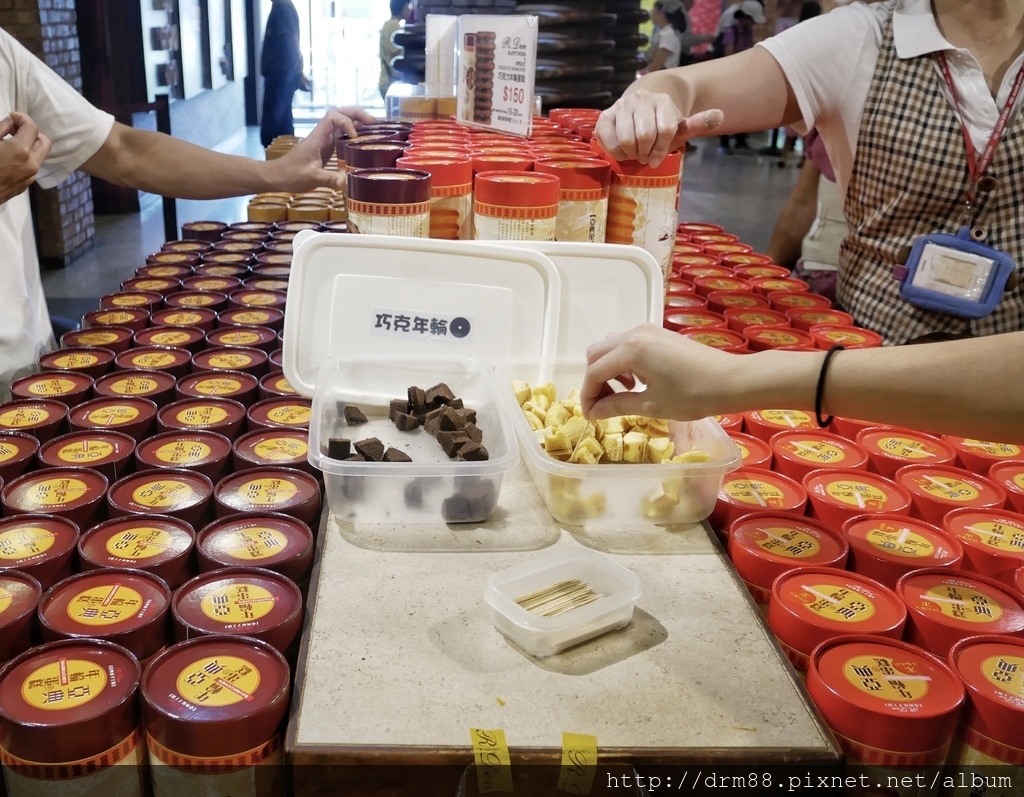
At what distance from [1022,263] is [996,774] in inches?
56.8

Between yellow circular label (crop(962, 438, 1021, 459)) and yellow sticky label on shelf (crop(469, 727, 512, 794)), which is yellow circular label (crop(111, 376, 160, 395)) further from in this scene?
yellow circular label (crop(962, 438, 1021, 459))

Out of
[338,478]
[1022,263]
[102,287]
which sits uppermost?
[1022,263]

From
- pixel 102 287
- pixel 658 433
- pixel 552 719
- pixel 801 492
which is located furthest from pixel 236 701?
pixel 102 287

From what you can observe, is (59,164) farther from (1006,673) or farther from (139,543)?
(1006,673)

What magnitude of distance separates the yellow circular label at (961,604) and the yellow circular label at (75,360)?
5.35ft

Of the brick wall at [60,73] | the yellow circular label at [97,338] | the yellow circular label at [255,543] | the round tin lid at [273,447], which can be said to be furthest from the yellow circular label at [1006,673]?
the brick wall at [60,73]

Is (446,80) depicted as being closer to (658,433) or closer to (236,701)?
(658,433)

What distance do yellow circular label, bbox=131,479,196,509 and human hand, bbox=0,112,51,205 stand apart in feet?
3.80

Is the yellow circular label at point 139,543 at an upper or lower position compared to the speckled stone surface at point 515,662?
upper

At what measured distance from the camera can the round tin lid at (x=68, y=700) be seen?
896mm

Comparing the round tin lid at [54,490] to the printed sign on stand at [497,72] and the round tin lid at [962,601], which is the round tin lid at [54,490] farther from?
the printed sign on stand at [497,72]

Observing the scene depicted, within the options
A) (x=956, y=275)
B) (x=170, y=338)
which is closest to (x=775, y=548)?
(x=956, y=275)

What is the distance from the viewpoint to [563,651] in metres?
1.07

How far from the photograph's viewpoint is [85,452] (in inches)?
57.7
